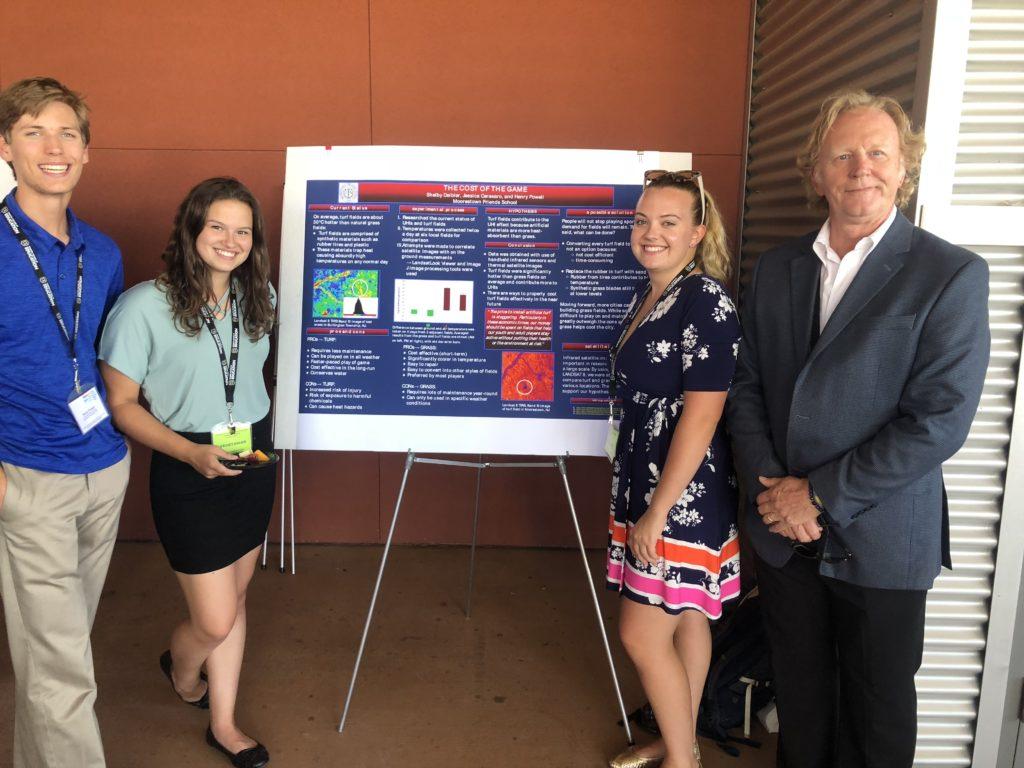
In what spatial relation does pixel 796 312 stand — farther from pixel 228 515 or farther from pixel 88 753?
pixel 88 753

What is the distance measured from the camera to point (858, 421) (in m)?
1.63

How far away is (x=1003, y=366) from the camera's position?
1.96m

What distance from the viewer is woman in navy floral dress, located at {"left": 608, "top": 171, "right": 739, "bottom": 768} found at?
1.83m

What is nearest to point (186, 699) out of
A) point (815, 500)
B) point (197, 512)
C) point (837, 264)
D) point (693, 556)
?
point (197, 512)

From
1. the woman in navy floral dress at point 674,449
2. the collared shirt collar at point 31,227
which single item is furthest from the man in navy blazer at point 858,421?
the collared shirt collar at point 31,227

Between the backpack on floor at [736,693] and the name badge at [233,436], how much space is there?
155cm

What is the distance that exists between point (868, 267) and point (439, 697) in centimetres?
195

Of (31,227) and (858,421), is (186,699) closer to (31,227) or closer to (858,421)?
(31,227)

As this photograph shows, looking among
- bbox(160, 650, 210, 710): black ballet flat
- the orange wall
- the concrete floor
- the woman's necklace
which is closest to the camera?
the woman's necklace

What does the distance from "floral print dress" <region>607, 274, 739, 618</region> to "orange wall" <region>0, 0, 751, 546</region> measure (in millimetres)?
1720

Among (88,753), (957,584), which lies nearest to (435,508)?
(88,753)

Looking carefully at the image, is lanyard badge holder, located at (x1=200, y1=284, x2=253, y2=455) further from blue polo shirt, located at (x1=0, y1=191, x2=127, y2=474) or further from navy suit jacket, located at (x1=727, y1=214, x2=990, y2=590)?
navy suit jacket, located at (x1=727, y1=214, x2=990, y2=590)

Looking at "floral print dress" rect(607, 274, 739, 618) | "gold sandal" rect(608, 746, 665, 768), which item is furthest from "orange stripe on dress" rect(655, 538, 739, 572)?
"gold sandal" rect(608, 746, 665, 768)

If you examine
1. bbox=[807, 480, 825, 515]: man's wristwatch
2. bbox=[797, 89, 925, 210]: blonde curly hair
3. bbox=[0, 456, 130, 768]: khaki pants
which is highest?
bbox=[797, 89, 925, 210]: blonde curly hair
